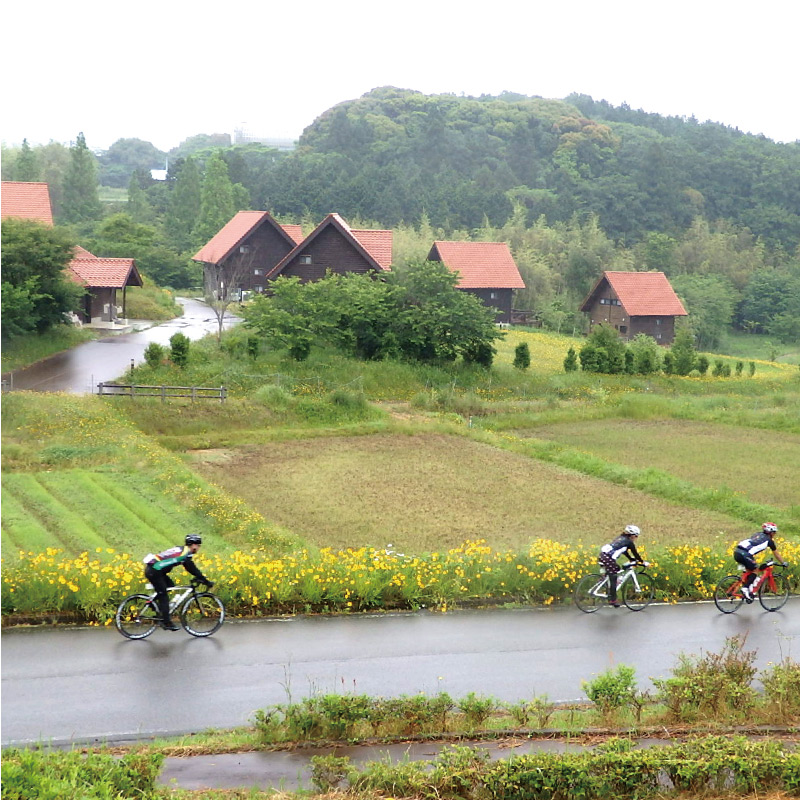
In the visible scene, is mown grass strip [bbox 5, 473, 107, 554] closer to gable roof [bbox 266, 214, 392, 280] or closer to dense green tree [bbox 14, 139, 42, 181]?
gable roof [bbox 266, 214, 392, 280]

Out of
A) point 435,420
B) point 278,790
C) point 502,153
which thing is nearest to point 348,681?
point 278,790

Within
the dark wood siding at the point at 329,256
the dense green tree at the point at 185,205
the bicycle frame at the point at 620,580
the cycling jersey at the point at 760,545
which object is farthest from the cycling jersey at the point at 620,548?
the dense green tree at the point at 185,205

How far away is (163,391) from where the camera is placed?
26.0 m

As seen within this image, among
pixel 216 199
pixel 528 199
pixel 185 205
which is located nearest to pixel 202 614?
pixel 216 199

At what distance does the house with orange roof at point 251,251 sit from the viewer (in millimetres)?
49281

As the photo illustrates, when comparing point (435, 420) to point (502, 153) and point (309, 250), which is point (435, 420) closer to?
point (309, 250)

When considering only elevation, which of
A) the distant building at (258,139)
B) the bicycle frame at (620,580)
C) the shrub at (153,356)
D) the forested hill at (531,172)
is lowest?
the bicycle frame at (620,580)

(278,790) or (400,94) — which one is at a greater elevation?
(400,94)

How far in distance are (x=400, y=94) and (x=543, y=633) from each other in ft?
436

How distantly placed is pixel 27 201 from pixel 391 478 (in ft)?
80.0

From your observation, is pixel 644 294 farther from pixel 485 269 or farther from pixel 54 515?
pixel 54 515

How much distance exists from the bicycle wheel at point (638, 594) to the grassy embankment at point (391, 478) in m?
A: 0.61

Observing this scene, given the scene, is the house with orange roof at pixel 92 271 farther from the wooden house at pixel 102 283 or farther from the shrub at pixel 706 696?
the shrub at pixel 706 696

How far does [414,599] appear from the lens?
43.0 feet
